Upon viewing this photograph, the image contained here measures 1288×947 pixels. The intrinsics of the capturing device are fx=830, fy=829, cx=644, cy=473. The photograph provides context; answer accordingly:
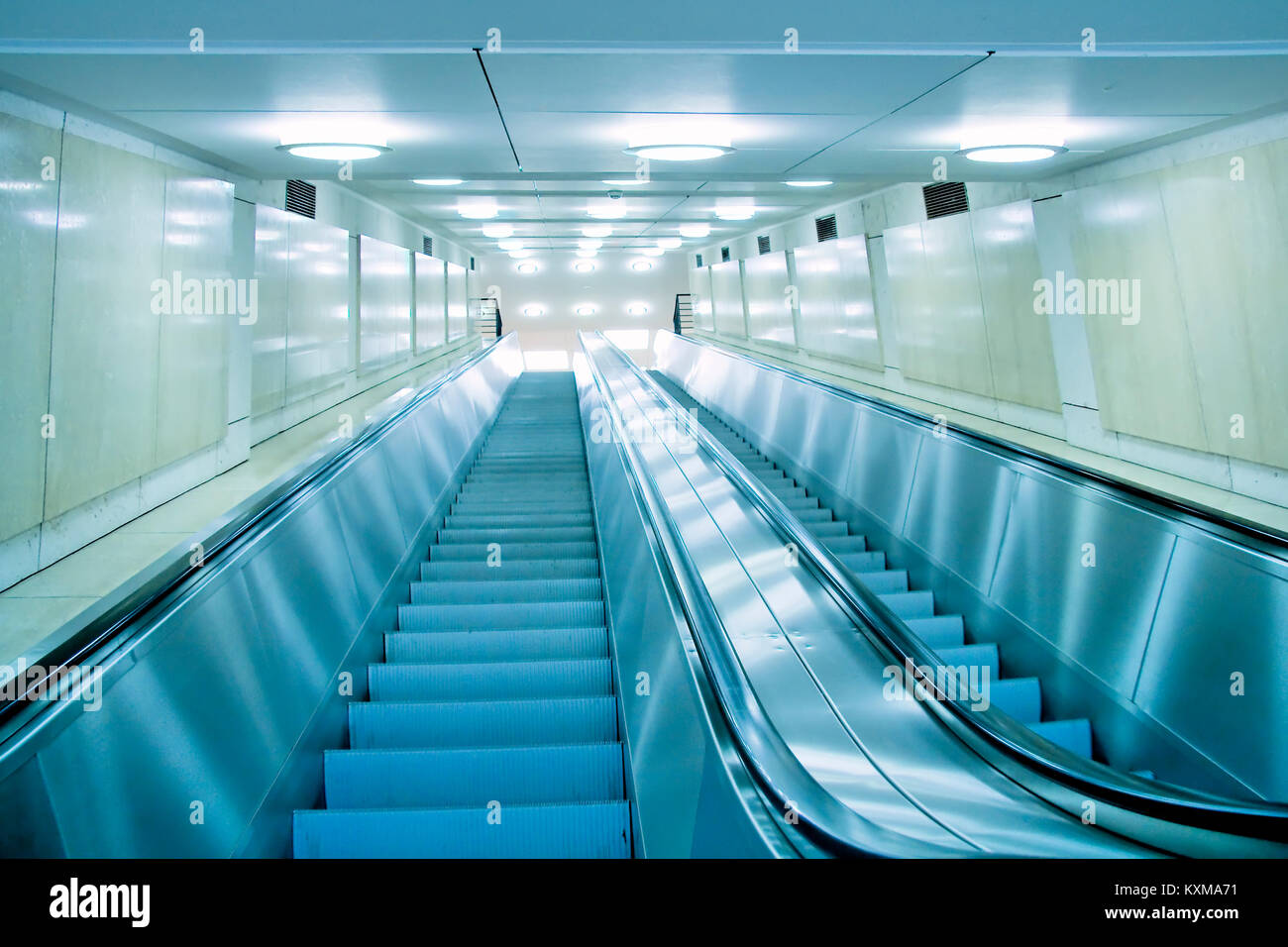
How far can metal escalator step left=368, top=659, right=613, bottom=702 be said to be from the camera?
3.93 meters

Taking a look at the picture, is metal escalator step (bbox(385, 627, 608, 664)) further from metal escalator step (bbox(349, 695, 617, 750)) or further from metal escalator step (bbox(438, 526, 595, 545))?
metal escalator step (bbox(438, 526, 595, 545))

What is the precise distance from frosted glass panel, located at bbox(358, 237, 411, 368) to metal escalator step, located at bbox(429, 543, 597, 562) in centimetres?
717

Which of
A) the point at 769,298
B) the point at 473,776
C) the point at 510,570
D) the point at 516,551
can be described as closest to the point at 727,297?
the point at 769,298

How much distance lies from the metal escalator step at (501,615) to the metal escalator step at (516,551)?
3.31 feet

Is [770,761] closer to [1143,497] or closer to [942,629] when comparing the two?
[1143,497]

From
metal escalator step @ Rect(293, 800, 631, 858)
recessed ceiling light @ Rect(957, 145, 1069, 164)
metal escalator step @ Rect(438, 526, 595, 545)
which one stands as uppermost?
recessed ceiling light @ Rect(957, 145, 1069, 164)

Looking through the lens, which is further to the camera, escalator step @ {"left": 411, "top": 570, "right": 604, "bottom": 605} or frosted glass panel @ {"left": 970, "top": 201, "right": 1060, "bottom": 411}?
frosted glass panel @ {"left": 970, "top": 201, "right": 1060, "bottom": 411}

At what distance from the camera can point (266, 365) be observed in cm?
860

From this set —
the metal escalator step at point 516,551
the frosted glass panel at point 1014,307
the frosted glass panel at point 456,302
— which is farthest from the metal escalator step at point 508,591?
the frosted glass panel at point 456,302

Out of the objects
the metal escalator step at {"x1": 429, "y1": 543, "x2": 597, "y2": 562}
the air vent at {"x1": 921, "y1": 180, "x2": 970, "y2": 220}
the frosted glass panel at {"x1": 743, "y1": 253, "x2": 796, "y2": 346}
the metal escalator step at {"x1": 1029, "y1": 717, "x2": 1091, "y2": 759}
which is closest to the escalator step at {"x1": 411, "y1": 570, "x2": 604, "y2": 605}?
the metal escalator step at {"x1": 429, "y1": 543, "x2": 597, "y2": 562}

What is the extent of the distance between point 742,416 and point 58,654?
868 centimetres

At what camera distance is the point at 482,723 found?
3.57m

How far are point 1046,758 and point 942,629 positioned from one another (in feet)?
8.11
